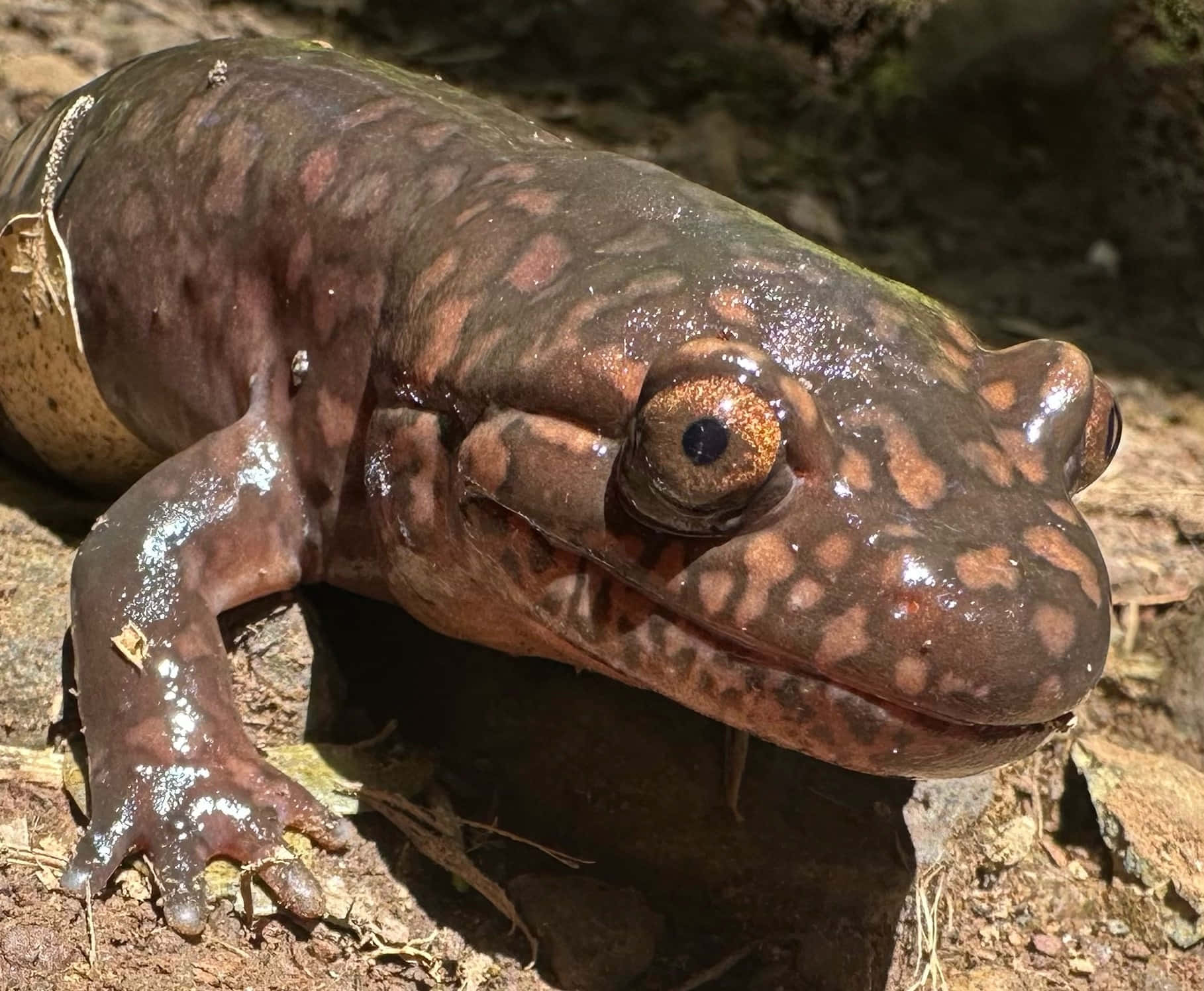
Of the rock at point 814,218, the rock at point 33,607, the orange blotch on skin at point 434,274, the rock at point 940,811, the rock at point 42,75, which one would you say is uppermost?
the orange blotch on skin at point 434,274

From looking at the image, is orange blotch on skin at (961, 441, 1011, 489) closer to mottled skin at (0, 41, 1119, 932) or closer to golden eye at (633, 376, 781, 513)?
mottled skin at (0, 41, 1119, 932)

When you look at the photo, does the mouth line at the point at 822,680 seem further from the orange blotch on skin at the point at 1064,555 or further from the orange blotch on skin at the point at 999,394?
the orange blotch on skin at the point at 999,394

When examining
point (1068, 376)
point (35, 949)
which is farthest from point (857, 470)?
point (35, 949)

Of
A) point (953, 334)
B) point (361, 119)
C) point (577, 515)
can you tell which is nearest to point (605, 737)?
point (577, 515)

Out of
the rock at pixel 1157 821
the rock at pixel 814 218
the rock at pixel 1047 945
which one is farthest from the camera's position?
the rock at pixel 814 218

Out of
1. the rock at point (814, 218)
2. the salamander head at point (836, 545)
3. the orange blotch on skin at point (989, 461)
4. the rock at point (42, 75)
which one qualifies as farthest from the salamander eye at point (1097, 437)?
the rock at point (42, 75)

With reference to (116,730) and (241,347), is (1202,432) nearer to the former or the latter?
(241,347)

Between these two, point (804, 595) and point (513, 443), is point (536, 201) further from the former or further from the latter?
point (804, 595)
